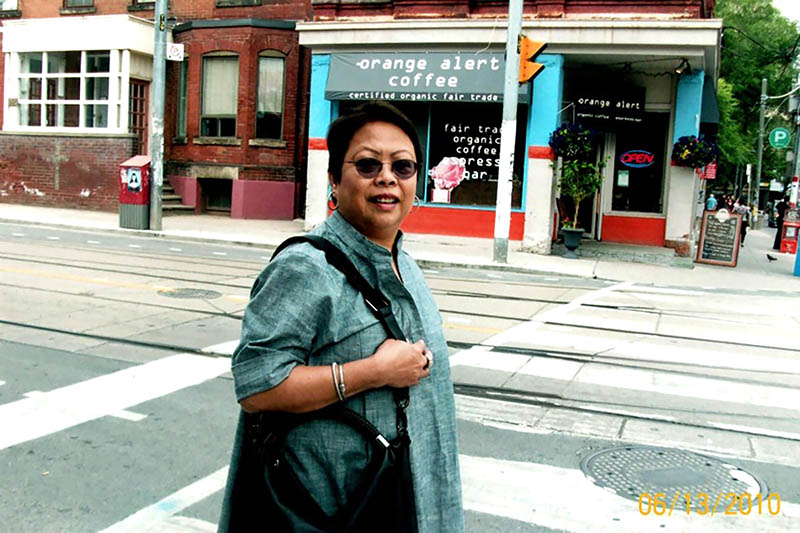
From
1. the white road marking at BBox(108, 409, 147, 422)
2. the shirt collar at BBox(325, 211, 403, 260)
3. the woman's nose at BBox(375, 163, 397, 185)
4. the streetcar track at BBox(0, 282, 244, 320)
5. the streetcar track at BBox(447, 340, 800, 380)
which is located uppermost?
the woman's nose at BBox(375, 163, 397, 185)

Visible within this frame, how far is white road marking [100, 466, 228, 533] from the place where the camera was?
3873 millimetres

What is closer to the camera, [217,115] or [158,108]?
[158,108]

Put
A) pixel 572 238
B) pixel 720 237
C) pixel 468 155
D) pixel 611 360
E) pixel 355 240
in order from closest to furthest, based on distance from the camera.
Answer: pixel 355 240 < pixel 611 360 < pixel 572 238 < pixel 720 237 < pixel 468 155

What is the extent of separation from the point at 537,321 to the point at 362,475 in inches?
305

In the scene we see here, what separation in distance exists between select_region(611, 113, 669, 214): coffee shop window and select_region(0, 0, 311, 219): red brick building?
941 centimetres

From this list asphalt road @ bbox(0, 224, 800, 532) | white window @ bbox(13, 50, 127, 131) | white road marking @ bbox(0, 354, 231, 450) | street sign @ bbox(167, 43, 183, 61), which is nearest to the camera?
asphalt road @ bbox(0, 224, 800, 532)

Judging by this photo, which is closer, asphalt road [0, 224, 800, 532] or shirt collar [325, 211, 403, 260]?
shirt collar [325, 211, 403, 260]

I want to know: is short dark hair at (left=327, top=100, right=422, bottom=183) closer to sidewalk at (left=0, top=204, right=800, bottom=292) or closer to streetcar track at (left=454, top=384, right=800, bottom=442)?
streetcar track at (left=454, top=384, right=800, bottom=442)

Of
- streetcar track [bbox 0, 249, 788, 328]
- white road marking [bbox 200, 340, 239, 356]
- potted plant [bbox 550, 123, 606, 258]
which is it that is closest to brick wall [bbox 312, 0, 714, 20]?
potted plant [bbox 550, 123, 606, 258]

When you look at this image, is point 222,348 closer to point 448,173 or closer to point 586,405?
point 586,405

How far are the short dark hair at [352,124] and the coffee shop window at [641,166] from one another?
59.6 feet

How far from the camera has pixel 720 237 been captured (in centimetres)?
1817

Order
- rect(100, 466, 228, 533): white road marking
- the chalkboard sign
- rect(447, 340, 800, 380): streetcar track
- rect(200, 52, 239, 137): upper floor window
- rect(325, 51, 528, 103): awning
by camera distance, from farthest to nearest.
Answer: rect(200, 52, 239, 137): upper floor window
the chalkboard sign
rect(325, 51, 528, 103): awning
rect(447, 340, 800, 380): streetcar track
rect(100, 466, 228, 533): white road marking
